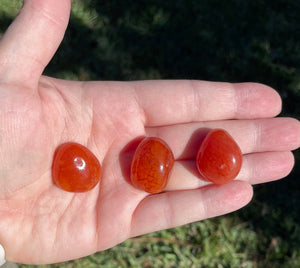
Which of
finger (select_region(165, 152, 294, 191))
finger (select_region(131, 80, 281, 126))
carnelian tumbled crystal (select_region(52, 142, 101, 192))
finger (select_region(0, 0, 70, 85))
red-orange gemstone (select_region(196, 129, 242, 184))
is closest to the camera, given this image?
finger (select_region(0, 0, 70, 85))

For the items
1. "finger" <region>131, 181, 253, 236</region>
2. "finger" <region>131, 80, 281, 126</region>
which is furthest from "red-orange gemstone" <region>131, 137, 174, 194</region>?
"finger" <region>131, 80, 281, 126</region>

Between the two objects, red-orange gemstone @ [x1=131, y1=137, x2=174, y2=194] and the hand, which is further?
red-orange gemstone @ [x1=131, y1=137, x2=174, y2=194]

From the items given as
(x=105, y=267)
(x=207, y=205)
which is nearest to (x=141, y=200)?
(x=207, y=205)

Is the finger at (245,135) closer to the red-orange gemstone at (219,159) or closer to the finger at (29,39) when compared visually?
the red-orange gemstone at (219,159)

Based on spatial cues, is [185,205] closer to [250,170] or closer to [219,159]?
[219,159]

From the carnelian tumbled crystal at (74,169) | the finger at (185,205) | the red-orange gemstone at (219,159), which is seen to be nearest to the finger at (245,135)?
the red-orange gemstone at (219,159)

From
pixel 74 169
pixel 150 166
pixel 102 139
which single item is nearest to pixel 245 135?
pixel 150 166

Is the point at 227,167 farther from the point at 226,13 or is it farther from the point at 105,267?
the point at 226,13

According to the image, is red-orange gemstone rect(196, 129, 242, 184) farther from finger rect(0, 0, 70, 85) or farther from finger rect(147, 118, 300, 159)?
finger rect(0, 0, 70, 85)
